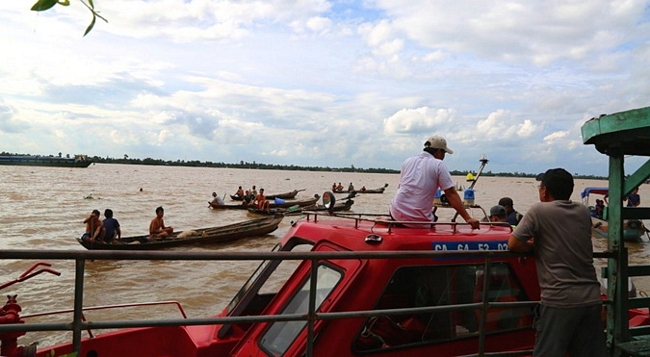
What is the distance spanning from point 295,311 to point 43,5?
3004 millimetres

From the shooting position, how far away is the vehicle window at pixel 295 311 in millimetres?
3441

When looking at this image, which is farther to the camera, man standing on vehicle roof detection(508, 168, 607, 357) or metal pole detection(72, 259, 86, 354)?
man standing on vehicle roof detection(508, 168, 607, 357)

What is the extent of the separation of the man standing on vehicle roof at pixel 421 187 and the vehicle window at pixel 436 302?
560 mm

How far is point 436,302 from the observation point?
3.57m

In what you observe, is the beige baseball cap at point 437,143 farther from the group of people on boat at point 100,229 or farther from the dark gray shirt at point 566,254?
the group of people on boat at point 100,229

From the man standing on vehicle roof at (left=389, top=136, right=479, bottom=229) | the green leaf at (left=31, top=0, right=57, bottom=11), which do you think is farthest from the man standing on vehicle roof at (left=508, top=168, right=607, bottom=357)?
the green leaf at (left=31, top=0, right=57, bottom=11)

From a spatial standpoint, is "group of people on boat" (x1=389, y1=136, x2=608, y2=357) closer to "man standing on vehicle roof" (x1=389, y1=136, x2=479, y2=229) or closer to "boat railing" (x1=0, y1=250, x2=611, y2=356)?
"boat railing" (x1=0, y1=250, x2=611, y2=356)

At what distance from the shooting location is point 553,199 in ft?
10.6

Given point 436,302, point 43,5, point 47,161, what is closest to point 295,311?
point 436,302

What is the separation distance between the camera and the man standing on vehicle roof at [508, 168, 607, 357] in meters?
3.05

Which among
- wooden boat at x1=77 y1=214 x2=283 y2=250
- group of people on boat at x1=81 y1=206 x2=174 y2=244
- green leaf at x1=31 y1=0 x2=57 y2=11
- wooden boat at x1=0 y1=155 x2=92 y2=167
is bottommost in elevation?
wooden boat at x1=77 y1=214 x2=283 y2=250

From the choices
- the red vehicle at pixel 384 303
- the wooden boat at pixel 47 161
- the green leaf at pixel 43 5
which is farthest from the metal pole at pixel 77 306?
the wooden boat at pixel 47 161

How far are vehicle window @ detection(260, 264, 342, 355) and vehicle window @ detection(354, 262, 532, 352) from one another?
40 centimetres

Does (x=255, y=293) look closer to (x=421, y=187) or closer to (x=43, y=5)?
(x=421, y=187)
